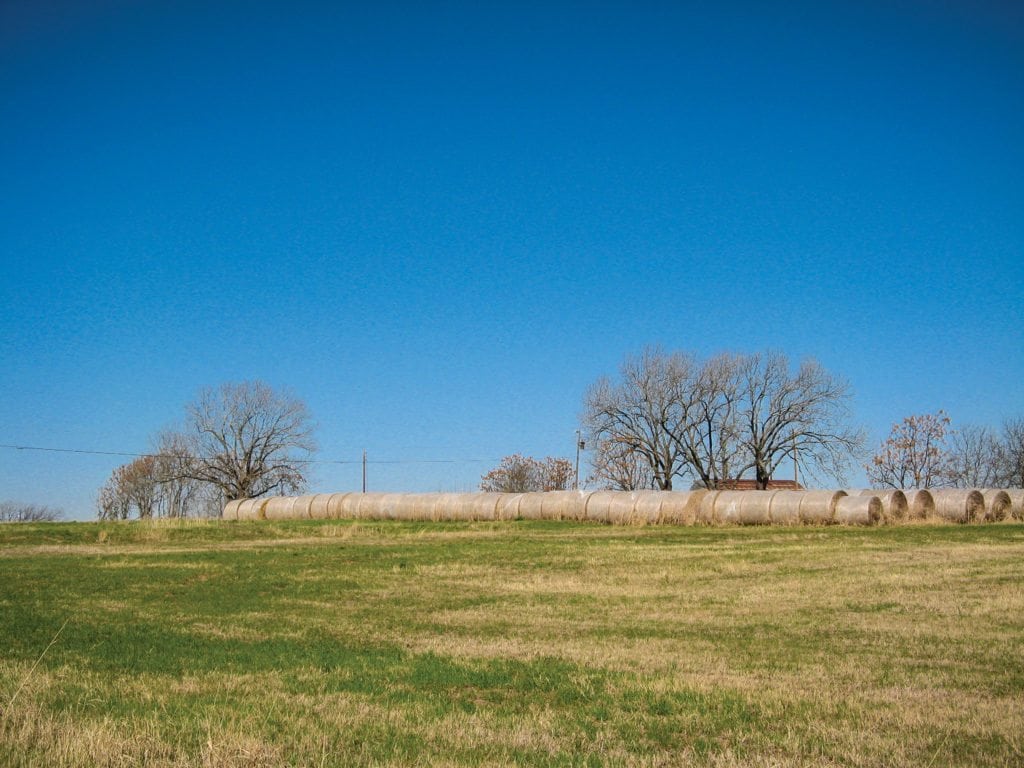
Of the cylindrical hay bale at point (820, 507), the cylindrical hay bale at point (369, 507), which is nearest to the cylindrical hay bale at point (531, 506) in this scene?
the cylindrical hay bale at point (369, 507)

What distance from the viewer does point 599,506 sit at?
4853 centimetres

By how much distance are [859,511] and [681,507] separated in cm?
791

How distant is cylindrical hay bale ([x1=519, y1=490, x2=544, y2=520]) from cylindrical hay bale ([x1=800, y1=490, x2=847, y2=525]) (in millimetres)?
14806

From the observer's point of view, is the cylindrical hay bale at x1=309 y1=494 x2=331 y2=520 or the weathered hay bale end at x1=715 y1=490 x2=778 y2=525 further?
the cylindrical hay bale at x1=309 y1=494 x2=331 y2=520

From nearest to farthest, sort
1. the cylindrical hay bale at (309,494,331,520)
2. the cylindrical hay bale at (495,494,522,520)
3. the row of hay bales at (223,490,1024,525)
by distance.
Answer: the row of hay bales at (223,490,1024,525), the cylindrical hay bale at (495,494,522,520), the cylindrical hay bale at (309,494,331,520)

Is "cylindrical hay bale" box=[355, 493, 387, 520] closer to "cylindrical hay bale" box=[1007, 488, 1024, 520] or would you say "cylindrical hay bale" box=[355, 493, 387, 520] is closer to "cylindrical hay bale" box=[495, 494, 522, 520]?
"cylindrical hay bale" box=[495, 494, 522, 520]

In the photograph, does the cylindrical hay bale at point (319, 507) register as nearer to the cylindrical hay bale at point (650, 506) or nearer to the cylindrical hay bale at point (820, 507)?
the cylindrical hay bale at point (650, 506)

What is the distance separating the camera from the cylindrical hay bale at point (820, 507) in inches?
1633

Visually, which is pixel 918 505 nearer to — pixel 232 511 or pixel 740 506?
pixel 740 506

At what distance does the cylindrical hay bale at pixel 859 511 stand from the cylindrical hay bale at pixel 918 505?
2408 millimetres

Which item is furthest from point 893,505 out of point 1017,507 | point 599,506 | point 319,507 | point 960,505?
point 319,507

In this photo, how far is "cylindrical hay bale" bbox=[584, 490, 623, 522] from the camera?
1890 inches

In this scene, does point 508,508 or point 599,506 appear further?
point 508,508

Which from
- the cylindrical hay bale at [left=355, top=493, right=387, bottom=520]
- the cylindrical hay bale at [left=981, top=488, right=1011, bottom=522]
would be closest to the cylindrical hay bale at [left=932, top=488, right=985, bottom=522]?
the cylindrical hay bale at [left=981, top=488, right=1011, bottom=522]
